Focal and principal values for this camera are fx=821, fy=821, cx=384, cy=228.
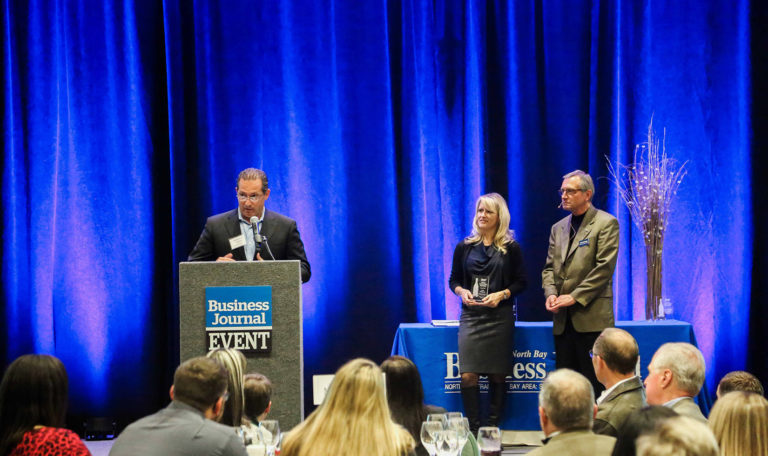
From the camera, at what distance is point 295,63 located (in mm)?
6309

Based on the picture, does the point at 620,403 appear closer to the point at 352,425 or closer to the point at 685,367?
the point at 685,367

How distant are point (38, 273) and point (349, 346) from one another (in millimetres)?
2384

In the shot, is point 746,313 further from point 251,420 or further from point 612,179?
point 251,420

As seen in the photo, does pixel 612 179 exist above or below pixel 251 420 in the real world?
above

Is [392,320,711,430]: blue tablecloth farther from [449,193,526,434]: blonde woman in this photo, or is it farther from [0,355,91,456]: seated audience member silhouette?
[0,355,91,456]: seated audience member silhouette

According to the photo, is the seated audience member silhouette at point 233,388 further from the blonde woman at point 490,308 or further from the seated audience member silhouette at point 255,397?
the blonde woman at point 490,308

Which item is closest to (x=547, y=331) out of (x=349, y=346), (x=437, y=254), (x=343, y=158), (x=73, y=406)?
(x=437, y=254)

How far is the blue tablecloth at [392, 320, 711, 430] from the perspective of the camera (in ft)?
17.3

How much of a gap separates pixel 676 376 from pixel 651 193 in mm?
3092

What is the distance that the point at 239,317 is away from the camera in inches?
159

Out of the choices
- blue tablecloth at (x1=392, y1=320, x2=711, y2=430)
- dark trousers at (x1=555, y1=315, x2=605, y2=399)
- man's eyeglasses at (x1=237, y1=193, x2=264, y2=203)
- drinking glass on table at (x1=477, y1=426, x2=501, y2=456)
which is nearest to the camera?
drinking glass on table at (x1=477, y1=426, x2=501, y2=456)

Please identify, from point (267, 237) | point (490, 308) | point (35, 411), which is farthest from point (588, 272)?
point (35, 411)

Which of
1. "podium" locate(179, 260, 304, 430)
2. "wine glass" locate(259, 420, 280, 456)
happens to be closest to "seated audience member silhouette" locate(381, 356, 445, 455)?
"wine glass" locate(259, 420, 280, 456)

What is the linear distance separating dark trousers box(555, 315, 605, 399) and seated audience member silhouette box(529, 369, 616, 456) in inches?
101
